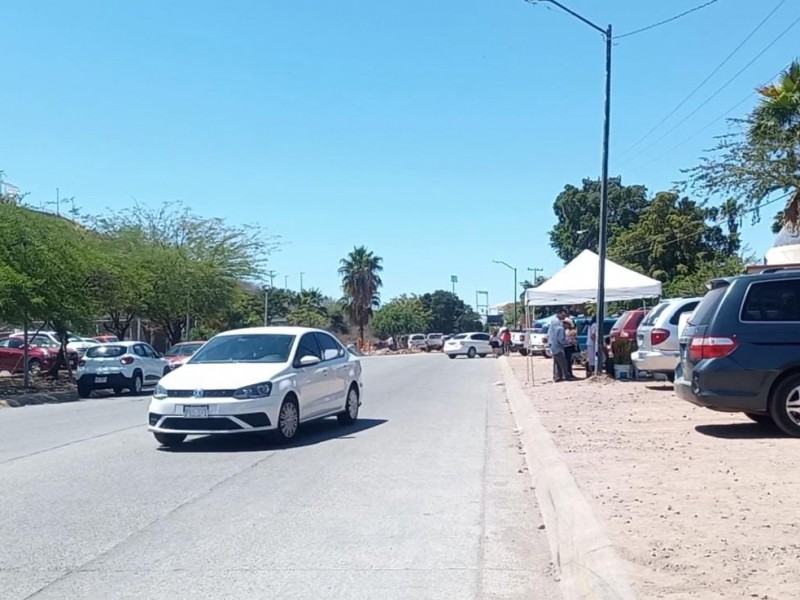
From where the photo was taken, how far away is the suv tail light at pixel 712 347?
430 inches

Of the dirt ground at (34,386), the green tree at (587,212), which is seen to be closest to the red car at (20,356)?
the dirt ground at (34,386)

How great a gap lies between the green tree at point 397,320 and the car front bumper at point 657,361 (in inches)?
3459

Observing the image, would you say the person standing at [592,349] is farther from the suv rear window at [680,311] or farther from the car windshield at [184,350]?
the car windshield at [184,350]

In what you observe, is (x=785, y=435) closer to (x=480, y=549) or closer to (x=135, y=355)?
(x=480, y=549)

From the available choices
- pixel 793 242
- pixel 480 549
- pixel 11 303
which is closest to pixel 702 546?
pixel 480 549

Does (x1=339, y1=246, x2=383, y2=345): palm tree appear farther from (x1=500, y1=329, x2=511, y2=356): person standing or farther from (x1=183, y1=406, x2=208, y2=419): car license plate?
(x1=183, y1=406, x2=208, y2=419): car license plate

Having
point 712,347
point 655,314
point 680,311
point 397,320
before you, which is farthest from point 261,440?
point 397,320

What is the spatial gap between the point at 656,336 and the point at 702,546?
12.5m

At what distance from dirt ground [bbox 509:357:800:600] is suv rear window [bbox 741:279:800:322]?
1440 millimetres

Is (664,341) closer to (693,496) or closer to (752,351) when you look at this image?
(752,351)

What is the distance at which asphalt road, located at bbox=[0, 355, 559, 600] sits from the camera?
6301 mm

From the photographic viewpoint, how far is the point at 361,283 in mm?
89375

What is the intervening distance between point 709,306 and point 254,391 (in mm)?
5757

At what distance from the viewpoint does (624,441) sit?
1166 cm
